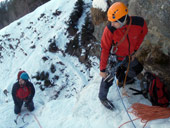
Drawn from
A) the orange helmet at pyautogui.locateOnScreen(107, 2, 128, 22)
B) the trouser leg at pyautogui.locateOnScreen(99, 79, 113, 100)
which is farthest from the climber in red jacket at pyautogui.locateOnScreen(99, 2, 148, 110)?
the trouser leg at pyautogui.locateOnScreen(99, 79, 113, 100)

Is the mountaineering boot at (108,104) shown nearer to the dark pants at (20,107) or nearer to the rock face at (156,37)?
the rock face at (156,37)

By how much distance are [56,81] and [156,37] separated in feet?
19.7

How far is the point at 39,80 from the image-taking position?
8734 millimetres

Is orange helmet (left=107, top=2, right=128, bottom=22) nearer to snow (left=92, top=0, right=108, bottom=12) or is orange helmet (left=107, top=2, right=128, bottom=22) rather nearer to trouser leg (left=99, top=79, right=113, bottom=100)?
trouser leg (left=99, top=79, right=113, bottom=100)

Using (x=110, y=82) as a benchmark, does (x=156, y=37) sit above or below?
above

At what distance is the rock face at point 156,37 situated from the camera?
3.48 m

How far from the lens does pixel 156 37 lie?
3922 millimetres

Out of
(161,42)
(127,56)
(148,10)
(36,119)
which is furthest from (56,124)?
(148,10)

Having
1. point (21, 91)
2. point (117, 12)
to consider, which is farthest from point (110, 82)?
point (21, 91)

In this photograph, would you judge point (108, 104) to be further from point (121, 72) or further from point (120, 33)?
point (120, 33)

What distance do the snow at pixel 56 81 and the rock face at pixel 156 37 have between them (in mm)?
720

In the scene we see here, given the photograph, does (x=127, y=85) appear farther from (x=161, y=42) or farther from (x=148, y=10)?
(x=148, y=10)

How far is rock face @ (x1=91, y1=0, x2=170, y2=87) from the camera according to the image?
3.48 meters

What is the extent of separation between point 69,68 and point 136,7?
5.44 meters
